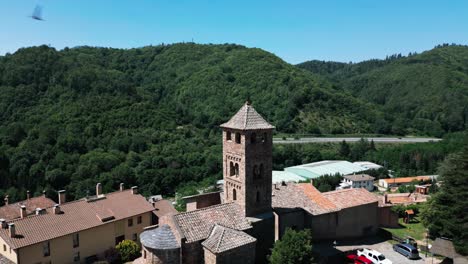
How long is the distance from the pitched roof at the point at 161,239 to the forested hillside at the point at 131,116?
4417cm

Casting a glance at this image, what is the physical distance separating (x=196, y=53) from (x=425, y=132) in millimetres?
91869

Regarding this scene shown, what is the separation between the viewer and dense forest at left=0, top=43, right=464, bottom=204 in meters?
74.6

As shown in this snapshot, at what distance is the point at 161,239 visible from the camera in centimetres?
2666

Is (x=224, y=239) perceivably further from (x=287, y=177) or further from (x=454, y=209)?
(x=287, y=177)

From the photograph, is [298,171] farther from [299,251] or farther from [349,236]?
[299,251]

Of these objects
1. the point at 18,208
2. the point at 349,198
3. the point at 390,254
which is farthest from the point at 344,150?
the point at 18,208

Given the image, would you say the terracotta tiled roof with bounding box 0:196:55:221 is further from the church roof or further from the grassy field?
the grassy field

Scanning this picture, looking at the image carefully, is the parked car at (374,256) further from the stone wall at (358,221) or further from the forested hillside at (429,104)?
the forested hillside at (429,104)

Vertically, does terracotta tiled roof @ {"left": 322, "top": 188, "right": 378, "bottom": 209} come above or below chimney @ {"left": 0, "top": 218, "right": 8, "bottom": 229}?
above

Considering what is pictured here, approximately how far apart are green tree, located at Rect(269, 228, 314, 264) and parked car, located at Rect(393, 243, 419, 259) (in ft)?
36.9

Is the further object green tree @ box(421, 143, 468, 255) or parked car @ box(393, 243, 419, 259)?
parked car @ box(393, 243, 419, 259)

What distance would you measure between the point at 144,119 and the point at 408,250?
241 ft

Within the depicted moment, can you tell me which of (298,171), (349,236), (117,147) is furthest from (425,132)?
(349,236)

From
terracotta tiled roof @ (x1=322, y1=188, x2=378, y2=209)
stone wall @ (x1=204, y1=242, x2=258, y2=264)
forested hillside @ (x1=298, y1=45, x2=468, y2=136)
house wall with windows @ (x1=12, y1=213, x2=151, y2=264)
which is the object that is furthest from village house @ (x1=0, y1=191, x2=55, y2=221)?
forested hillside @ (x1=298, y1=45, x2=468, y2=136)
